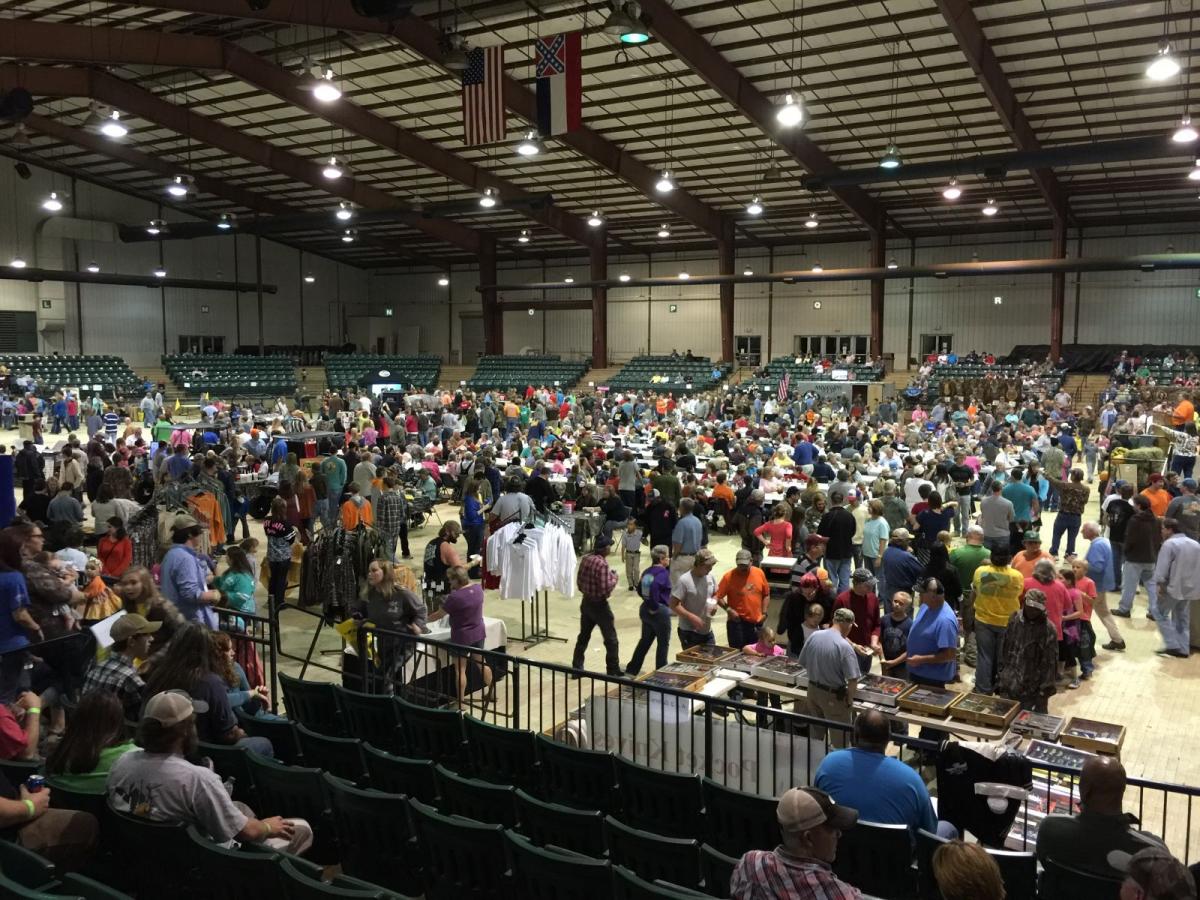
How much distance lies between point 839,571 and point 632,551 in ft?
8.52

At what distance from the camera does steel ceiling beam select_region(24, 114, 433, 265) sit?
28.4 meters

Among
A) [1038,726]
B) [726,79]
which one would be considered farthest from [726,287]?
[1038,726]

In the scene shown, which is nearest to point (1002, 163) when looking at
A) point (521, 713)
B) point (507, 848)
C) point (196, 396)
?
point (521, 713)

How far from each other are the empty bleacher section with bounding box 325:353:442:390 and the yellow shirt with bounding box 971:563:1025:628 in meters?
34.2

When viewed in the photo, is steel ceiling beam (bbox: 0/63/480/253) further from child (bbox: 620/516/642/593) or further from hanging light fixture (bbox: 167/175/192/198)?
child (bbox: 620/516/642/593)

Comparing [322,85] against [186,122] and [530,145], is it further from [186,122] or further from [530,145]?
[186,122]

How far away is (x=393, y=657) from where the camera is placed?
267 inches

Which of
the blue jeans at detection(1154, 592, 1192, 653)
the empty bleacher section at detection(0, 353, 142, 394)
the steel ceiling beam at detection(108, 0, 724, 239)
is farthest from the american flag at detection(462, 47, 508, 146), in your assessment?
the empty bleacher section at detection(0, 353, 142, 394)

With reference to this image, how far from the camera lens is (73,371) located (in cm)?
3300

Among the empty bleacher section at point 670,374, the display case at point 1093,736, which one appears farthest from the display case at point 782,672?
the empty bleacher section at point 670,374

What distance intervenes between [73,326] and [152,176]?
719 centimetres

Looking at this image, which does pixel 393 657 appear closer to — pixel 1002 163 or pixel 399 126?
pixel 1002 163

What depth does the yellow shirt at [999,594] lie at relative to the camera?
22.9 ft

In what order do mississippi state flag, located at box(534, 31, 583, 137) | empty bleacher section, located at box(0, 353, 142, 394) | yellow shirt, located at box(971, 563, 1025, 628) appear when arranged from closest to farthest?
yellow shirt, located at box(971, 563, 1025, 628)
mississippi state flag, located at box(534, 31, 583, 137)
empty bleacher section, located at box(0, 353, 142, 394)
